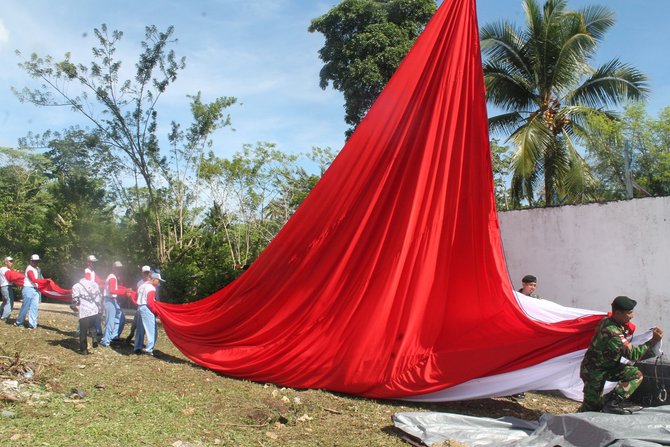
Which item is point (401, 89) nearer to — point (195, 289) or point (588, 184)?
point (588, 184)

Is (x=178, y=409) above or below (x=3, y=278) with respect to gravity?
below

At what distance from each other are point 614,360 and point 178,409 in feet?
15.1

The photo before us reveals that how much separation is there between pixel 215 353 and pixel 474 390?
382 centimetres

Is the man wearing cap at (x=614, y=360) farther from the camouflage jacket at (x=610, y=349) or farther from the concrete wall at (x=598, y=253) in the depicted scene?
the concrete wall at (x=598, y=253)

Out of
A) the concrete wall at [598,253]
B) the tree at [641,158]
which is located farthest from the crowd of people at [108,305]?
the tree at [641,158]

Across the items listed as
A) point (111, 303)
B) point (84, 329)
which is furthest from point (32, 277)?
point (84, 329)

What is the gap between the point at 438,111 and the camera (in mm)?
7297

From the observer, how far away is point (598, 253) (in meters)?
9.21

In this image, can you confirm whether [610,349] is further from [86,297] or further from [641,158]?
[641,158]

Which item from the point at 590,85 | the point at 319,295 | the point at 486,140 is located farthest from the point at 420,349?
the point at 590,85

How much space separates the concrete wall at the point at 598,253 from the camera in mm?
8508

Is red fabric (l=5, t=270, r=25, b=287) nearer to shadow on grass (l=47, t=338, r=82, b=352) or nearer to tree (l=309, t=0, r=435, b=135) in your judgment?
shadow on grass (l=47, t=338, r=82, b=352)

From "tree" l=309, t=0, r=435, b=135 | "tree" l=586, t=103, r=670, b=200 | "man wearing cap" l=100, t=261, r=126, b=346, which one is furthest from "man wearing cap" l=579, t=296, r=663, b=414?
"tree" l=586, t=103, r=670, b=200

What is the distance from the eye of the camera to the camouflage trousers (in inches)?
212
